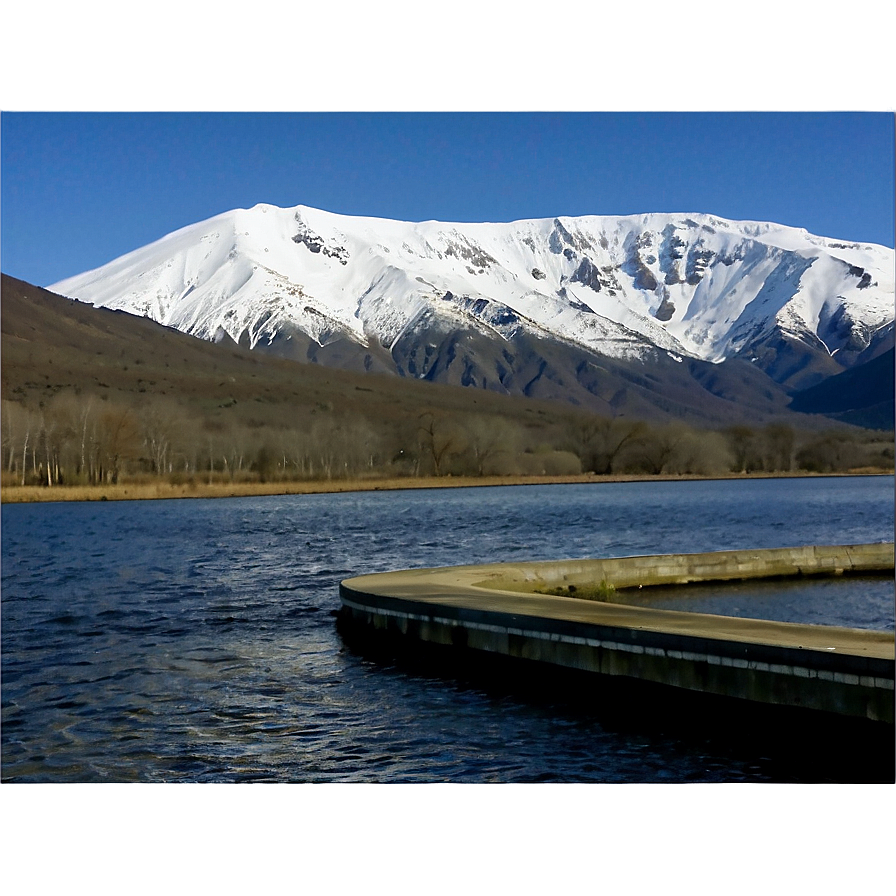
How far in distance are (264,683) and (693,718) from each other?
521cm

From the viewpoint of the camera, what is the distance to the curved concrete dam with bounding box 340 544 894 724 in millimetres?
7832

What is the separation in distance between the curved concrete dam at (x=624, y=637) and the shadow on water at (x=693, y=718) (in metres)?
0.08

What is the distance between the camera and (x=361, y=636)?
47.5 ft

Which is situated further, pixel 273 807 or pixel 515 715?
pixel 515 715

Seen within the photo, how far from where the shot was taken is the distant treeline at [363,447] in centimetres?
6031

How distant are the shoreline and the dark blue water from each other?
28.4 m

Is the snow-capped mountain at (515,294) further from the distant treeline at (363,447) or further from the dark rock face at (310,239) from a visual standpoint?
the dark rock face at (310,239)

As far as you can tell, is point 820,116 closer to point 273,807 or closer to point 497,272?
point 273,807

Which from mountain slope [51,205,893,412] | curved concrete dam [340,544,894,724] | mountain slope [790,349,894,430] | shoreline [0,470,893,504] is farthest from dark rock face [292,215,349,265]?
shoreline [0,470,893,504]

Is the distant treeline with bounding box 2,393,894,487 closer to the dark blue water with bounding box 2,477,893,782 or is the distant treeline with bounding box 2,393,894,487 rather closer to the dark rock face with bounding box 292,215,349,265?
the dark blue water with bounding box 2,477,893,782

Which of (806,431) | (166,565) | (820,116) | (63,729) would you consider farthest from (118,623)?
(806,431)

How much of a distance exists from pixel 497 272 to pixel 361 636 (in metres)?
145

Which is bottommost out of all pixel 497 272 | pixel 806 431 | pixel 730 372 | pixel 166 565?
pixel 166 565

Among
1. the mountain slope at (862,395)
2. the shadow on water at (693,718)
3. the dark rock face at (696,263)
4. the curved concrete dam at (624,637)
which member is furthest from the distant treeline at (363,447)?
the shadow on water at (693,718)
